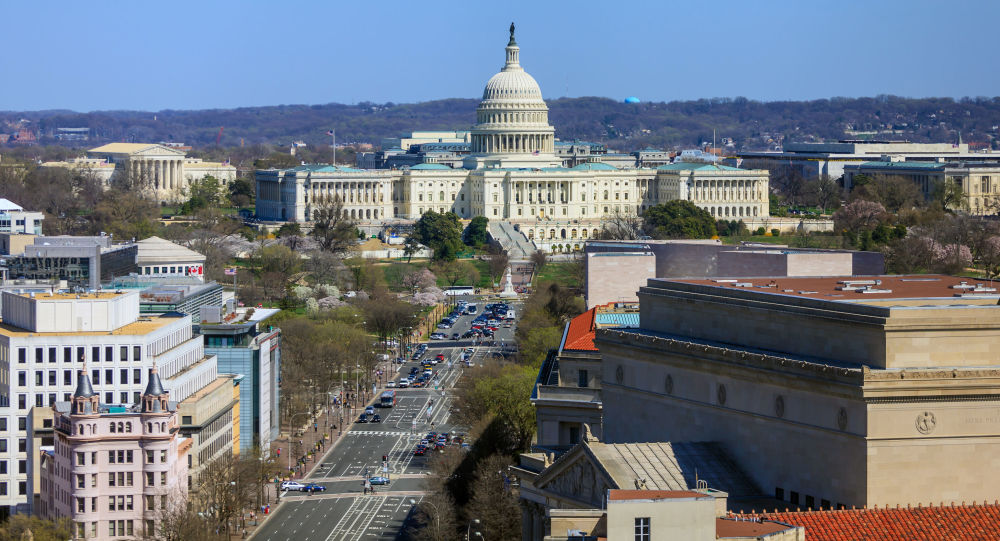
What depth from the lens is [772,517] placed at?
41781 millimetres

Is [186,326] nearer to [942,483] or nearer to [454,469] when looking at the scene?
[454,469]

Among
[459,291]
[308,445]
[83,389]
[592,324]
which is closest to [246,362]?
[308,445]

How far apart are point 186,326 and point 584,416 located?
111ft

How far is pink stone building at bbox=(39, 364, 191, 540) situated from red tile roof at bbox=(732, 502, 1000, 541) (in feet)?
122

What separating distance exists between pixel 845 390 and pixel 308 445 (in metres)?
63.1

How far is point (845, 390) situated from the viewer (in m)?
45.3

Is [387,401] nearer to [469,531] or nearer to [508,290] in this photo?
[469,531]

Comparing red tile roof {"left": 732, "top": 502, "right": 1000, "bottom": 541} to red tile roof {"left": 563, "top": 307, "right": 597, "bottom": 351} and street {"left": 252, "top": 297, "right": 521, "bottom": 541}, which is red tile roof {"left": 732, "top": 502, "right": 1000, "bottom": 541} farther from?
street {"left": 252, "top": 297, "right": 521, "bottom": 541}

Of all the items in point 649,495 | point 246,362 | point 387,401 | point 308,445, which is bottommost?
point 308,445

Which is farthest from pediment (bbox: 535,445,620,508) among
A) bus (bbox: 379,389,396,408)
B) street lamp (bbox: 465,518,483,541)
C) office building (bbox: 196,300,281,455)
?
bus (bbox: 379,389,396,408)

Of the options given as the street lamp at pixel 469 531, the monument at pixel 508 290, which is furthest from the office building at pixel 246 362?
the monument at pixel 508 290

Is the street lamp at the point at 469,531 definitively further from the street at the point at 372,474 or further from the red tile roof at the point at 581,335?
the street at the point at 372,474

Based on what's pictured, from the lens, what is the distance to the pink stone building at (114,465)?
74562 millimetres

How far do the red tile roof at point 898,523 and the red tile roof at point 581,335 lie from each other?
68.6ft
